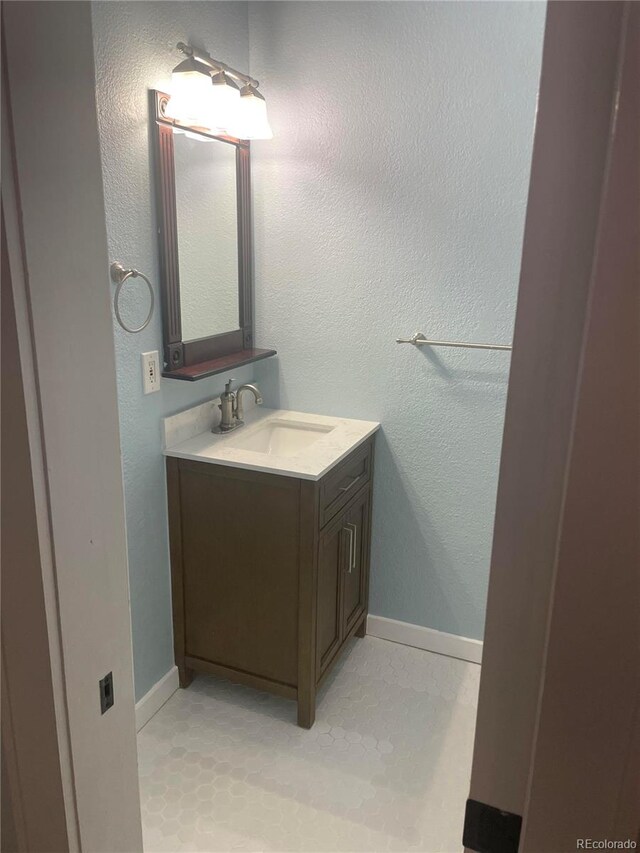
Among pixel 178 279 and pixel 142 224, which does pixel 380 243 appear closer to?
pixel 178 279

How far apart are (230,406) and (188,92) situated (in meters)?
0.98

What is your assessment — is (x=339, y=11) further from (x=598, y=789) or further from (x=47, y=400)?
(x=598, y=789)

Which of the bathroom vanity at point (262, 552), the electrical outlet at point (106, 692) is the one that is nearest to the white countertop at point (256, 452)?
the bathroom vanity at point (262, 552)

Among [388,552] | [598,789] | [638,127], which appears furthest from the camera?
[388,552]

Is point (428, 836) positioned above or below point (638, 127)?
below

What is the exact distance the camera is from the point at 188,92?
5.96 feet

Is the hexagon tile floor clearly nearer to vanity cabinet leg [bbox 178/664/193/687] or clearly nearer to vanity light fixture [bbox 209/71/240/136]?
vanity cabinet leg [bbox 178/664/193/687]

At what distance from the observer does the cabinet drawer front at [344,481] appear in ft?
6.30

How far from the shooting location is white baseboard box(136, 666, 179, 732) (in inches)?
79.4

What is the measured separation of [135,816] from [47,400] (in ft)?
2.29

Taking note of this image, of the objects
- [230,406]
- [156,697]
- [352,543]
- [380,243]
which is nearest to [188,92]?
[380,243]

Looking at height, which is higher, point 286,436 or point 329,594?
point 286,436

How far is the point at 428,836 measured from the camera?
1.66m

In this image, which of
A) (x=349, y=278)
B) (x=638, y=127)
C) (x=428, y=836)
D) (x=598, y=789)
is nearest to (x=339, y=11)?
(x=349, y=278)
